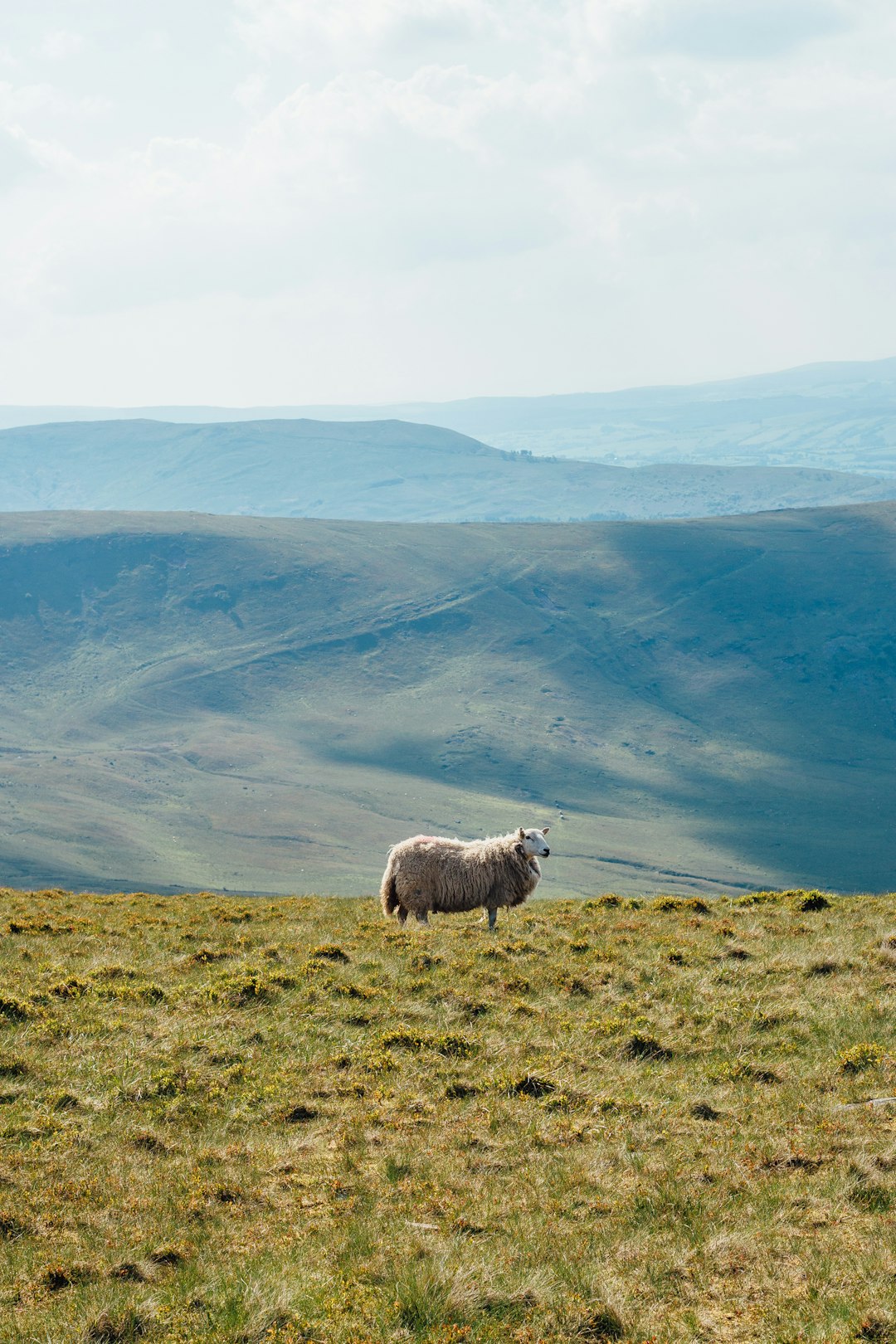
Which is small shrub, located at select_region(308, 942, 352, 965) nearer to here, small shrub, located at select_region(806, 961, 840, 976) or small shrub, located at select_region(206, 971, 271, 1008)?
small shrub, located at select_region(206, 971, 271, 1008)

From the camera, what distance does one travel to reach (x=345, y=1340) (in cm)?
1010

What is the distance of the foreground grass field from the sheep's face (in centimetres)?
331

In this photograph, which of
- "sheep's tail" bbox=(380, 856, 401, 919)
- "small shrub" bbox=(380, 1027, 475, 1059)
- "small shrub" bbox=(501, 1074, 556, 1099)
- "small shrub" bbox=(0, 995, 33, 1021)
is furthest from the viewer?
"sheep's tail" bbox=(380, 856, 401, 919)

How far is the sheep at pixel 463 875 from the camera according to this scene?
2800 centimetres

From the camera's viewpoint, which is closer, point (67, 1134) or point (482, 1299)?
point (482, 1299)

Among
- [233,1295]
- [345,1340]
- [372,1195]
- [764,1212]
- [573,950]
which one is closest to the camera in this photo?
[345,1340]

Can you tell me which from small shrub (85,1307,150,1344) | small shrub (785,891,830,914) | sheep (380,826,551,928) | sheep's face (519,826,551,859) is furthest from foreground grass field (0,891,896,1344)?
small shrub (785,891,830,914)

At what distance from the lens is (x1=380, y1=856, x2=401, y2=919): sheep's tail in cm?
2839

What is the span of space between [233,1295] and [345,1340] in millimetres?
1284

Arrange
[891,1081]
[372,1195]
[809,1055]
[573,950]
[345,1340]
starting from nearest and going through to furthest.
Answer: [345,1340] < [372,1195] < [891,1081] < [809,1055] < [573,950]

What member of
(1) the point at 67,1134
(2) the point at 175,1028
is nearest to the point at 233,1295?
(1) the point at 67,1134

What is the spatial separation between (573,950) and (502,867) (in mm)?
4537

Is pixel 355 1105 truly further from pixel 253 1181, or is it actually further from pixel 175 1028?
pixel 175 1028

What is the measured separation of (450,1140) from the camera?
14.5 metres
